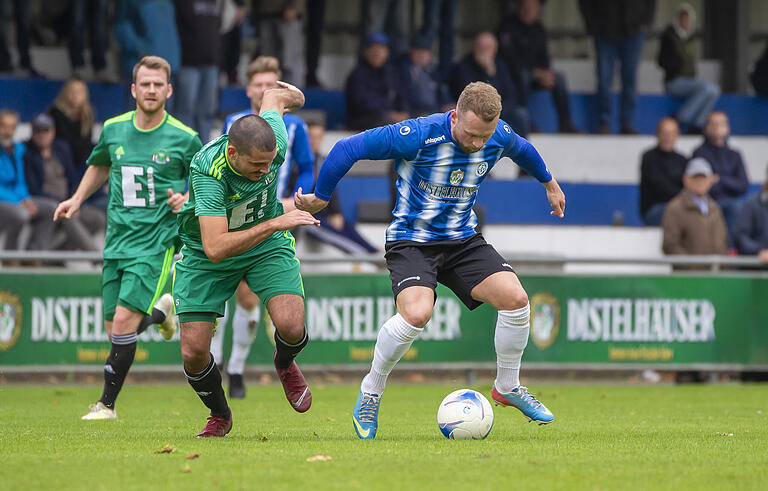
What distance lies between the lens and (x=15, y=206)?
1401cm

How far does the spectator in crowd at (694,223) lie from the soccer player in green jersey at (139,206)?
7.05 m

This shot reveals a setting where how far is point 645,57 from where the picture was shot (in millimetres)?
22266

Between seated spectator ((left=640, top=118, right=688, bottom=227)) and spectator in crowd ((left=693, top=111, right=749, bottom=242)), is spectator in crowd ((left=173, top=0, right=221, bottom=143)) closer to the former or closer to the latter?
seated spectator ((left=640, top=118, right=688, bottom=227))

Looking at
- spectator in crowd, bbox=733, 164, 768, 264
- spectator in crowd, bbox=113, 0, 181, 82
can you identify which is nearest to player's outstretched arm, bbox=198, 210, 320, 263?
spectator in crowd, bbox=113, 0, 181, 82

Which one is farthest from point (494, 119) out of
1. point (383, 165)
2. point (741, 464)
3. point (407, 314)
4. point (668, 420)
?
point (383, 165)

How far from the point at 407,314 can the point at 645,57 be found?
16.3m

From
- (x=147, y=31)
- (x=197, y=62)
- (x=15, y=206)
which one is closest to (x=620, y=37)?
(x=197, y=62)

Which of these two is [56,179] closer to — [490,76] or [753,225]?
[490,76]

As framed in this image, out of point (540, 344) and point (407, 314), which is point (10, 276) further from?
point (407, 314)

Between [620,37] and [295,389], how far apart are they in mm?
11963

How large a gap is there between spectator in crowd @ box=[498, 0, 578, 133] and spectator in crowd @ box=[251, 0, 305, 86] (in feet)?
9.96

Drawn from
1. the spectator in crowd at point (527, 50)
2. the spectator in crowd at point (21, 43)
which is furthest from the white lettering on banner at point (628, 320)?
the spectator in crowd at point (21, 43)

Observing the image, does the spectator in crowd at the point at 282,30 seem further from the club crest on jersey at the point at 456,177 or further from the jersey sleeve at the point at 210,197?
the jersey sleeve at the point at 210,197

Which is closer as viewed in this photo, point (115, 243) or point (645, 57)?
point (115, 243)
